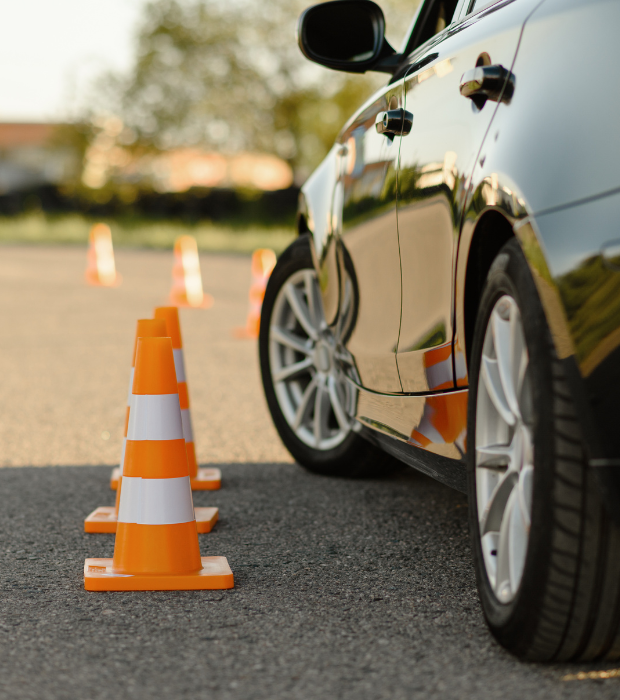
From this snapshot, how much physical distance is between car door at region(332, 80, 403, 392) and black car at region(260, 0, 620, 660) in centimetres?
1

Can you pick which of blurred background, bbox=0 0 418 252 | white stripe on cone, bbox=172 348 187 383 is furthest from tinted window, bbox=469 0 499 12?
blurred background, bbox=0 0 418 252

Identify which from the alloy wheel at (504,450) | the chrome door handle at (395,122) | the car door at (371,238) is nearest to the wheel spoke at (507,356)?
the alloy wheel at (504,450)

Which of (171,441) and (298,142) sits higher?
(298,142)

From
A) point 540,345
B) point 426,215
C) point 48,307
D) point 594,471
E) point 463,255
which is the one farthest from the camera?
point 48,307

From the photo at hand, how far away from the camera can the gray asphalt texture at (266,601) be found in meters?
2.14

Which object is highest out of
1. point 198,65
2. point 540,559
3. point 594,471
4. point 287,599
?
point 198,65

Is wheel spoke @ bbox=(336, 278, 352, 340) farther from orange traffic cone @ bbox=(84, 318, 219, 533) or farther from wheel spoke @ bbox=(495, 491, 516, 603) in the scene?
wheel spoke @ bbox=(495, 491, 516, 603)

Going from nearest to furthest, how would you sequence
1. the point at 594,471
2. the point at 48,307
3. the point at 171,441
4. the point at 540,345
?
1. the point at 594,471
2. the point at 540,345
3. the point at 171,441
4. the point at 48,307

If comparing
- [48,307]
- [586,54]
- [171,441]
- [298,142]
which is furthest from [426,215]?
[298,142]

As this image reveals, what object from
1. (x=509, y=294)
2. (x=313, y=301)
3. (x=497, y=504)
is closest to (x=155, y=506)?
(x=497, y=504)

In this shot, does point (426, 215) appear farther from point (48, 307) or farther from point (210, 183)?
point (210, 183)

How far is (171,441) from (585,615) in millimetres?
1372

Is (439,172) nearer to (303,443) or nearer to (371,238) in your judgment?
(371,238)

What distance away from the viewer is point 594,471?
1.83 metres
